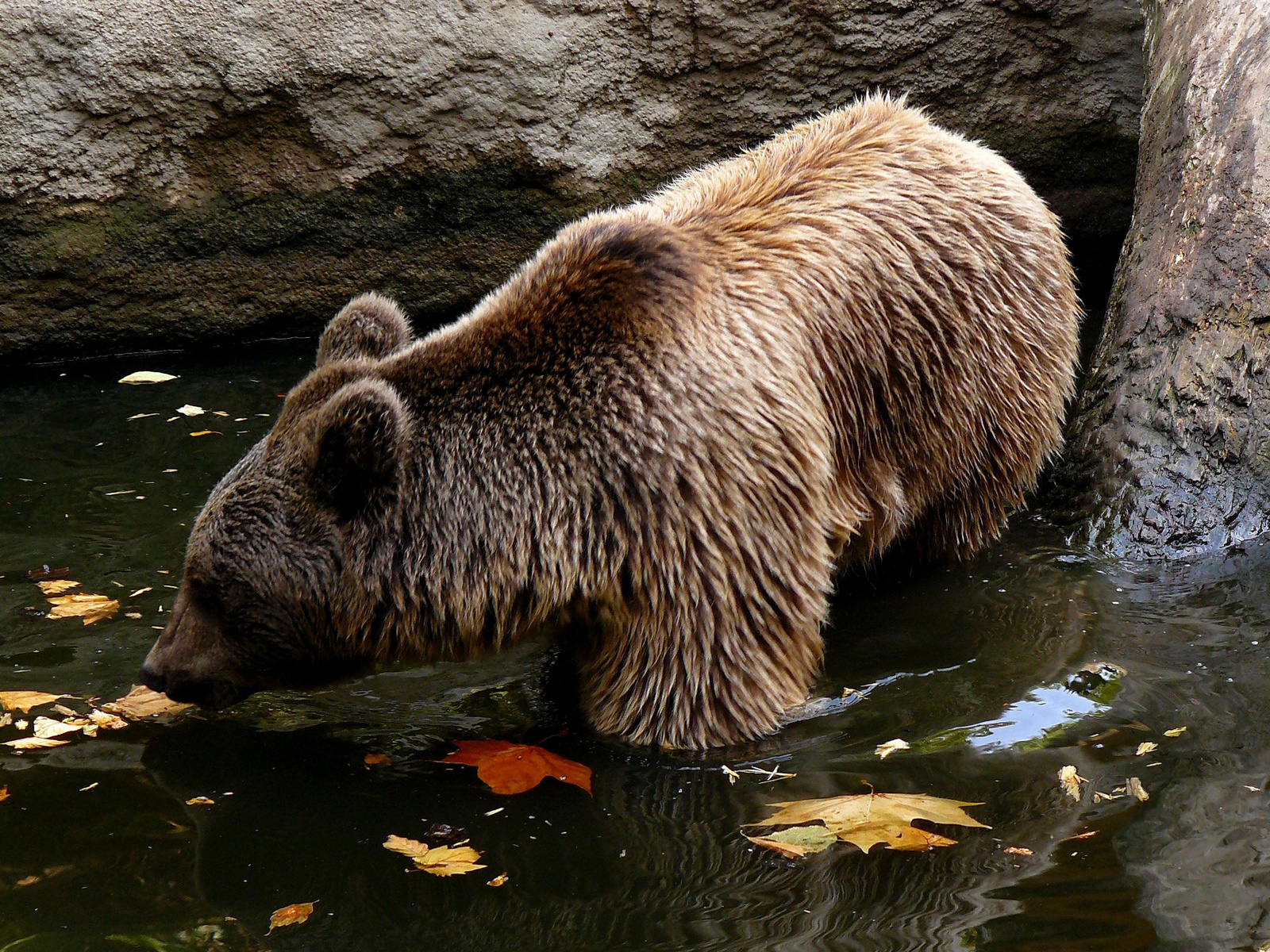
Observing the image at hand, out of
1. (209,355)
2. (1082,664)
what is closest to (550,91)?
(209,355)

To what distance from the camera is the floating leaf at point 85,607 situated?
18.1ft

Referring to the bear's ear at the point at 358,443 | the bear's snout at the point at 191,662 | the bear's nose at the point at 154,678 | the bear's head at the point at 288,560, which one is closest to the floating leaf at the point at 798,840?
the bear's head at the point at 288,560

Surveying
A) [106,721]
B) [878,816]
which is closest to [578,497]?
[878,816]

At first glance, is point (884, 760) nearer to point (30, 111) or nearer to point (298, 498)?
point (298, 498)

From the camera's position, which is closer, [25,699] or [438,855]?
[438,855]

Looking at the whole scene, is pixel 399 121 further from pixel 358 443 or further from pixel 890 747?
pixel 890 747

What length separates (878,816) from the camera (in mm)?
3840

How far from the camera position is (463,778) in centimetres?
433

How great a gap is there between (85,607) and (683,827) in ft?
9.84

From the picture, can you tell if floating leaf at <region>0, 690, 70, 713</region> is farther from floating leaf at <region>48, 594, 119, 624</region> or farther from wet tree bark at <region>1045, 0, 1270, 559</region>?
wet tree bark at <region>1045, 0, 1270, 559</region>

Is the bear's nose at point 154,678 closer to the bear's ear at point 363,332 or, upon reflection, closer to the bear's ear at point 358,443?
the bear's ear at point 358,443

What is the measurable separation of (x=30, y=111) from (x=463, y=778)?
554 centimetres

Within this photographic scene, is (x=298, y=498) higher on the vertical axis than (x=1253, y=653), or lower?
higher

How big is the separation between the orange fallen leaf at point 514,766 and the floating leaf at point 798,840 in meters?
0.69
